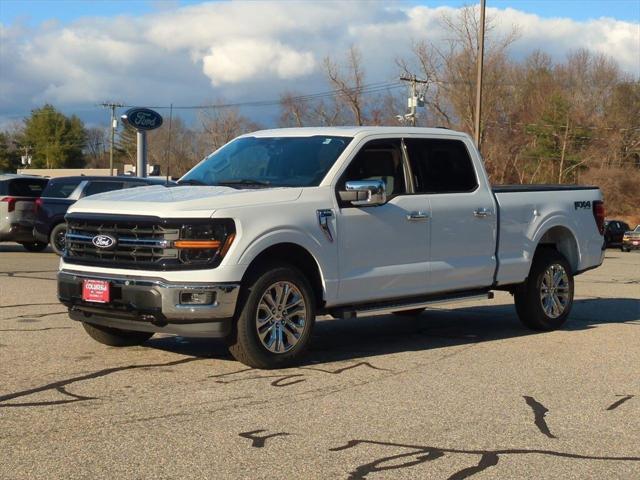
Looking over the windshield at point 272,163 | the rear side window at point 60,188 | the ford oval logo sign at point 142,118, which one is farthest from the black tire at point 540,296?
the ford oval logo sign at point 142,118

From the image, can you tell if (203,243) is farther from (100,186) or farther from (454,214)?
(100,186)

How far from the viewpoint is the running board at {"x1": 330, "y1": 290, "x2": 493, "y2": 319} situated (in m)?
8.13

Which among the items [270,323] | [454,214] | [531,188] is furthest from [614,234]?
[270,323]

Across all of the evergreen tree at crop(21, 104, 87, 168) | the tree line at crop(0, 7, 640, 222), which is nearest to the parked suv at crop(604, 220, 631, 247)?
the tree line at crop(0, 7, 640, 222)

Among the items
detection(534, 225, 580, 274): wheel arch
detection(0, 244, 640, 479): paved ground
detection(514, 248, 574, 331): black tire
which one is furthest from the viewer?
detection(534, 225, 580, 274): wheel arch


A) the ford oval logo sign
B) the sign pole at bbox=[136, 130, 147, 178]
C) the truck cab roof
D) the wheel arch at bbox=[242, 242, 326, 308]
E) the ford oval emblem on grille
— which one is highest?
the ford oval logo sign

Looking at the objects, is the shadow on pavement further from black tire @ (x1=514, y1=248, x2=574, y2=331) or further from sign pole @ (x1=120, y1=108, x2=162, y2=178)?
sign pole @ (x1=120, y1=108, x2=162, y2=178)

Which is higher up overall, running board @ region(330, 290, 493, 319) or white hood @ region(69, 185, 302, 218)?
white hood @ region(69, 185, 302, 218)

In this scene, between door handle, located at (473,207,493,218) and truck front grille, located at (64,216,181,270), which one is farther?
door handle, located at (473,207,493,218)

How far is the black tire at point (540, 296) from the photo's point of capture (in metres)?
10.1

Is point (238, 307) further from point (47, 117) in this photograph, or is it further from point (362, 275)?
point (47, 117)

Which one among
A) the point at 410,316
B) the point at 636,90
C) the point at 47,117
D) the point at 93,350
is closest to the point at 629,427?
the point at 93,350

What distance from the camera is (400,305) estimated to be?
28.2ft

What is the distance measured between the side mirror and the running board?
92 cm
